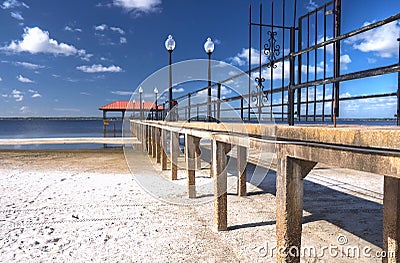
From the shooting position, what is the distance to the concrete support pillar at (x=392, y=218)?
11.1 ft

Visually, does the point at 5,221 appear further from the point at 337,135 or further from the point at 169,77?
the point at 169,77

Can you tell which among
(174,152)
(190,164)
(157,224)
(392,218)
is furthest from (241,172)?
(392,218)

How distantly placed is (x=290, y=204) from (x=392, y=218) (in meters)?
1.27

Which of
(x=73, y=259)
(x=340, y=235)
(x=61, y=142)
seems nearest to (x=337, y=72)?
(x=340, y=235)

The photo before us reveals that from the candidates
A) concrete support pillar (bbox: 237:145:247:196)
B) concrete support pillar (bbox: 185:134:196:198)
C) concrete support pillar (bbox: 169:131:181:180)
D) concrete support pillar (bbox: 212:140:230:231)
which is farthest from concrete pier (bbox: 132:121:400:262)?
concrete support pillar (bbox: 169:131:181:180)

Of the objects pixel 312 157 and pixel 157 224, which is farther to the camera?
pixel 157 224

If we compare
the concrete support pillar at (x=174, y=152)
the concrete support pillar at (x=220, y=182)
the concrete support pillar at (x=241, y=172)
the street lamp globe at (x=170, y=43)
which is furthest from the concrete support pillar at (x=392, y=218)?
the street lamp globe at (x=170, y=43)

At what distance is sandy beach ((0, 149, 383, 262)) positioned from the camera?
14.2 ft

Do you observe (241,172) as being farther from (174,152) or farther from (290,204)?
(290,204)

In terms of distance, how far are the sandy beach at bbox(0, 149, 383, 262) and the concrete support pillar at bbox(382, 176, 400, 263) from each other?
0.71 m

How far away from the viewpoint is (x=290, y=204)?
3029mm

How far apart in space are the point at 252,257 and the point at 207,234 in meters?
0.98

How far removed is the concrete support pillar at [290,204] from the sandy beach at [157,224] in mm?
1160

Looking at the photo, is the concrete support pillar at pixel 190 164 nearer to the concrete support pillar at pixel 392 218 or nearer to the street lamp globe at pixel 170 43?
the street lamp globe at pixel 170 43
